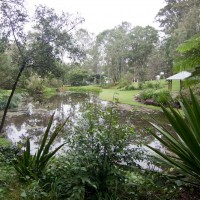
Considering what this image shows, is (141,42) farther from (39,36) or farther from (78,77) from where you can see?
(39,36)

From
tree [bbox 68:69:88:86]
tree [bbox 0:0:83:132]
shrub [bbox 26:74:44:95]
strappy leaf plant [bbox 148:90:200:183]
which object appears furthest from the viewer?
tree [bbox 68:69:88:86]

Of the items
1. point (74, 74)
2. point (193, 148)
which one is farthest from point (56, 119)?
point (74, 74)

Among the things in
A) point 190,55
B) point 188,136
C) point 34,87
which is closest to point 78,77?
point 34,87

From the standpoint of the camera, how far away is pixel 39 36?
6129mm

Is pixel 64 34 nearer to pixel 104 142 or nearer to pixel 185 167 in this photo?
pixel 104 142

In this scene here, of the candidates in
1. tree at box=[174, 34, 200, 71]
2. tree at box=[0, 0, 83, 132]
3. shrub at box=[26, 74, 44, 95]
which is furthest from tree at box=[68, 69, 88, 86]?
tree at box=[174, 34, 200, 71]

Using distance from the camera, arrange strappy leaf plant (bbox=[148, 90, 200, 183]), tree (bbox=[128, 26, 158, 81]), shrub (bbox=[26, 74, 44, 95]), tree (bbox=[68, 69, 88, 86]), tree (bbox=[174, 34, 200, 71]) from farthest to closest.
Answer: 1. tree (bbox=[68, 69, 88, 86])
2. tree (bbox=[128, 26, 158, 81])
3. shrub (bbox=[26, 74, 44, 95])
4. tree (bbox=[174, 34, 200, 71])
5. strappy leaf plant (bbox=[148, 90, 200, 183])

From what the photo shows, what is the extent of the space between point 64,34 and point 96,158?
4.48 meters

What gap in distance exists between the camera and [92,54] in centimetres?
4519

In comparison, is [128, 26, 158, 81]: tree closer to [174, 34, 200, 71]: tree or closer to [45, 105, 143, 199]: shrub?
[174, 34, 200, 71]: tree

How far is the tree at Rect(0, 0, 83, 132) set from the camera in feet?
19.3

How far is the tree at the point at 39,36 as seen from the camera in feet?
19.3

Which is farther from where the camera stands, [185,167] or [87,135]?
[87,135]

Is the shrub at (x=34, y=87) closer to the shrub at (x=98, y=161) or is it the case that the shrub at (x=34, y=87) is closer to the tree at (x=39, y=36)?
the tree at (x=39, y=36)
